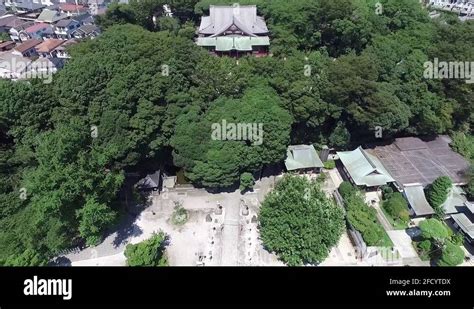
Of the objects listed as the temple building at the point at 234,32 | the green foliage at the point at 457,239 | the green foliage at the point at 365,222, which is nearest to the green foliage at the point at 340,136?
the green foliage at the point at 365,222

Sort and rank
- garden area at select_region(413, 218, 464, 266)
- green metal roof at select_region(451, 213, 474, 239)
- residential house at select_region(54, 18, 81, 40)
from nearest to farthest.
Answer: garden area at select_region(413, 218, 464, 266) < green metal roof at select_region(451, 213, 474, 239) < residential house at select_region(54, 18, 81, 40)

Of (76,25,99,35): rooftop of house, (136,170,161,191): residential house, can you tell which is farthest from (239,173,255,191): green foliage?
(76,25,99,35): rooftop of house

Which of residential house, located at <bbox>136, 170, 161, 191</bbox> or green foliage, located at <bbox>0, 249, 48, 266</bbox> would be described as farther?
residential house, located at <bbox>136, 170, 161, 191</bbox>

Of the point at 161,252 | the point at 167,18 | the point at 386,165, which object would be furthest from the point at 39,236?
the point at 167,18

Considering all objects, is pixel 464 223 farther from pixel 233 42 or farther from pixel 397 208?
pixel 233 42

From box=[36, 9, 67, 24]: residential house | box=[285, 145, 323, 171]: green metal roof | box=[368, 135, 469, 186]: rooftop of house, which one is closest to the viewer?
box=[368, 135, 469, 186]: rooftop of house

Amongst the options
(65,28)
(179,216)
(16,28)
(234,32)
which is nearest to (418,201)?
(179,216)

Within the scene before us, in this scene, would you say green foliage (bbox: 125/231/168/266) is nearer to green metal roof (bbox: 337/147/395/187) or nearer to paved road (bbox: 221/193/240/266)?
paved road (bbox: 221/193/240/266)

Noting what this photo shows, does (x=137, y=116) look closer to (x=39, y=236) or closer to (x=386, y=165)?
(x=39, y=236)
